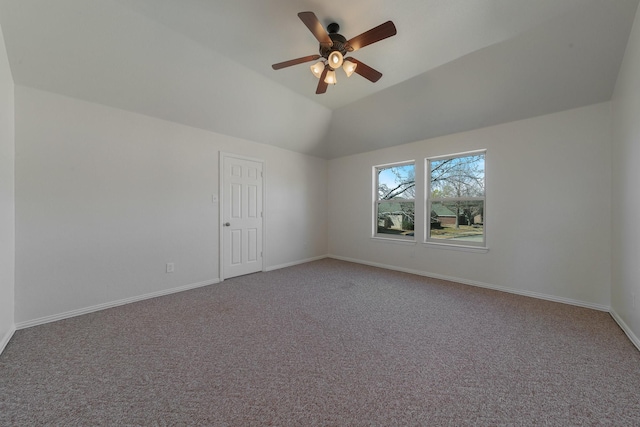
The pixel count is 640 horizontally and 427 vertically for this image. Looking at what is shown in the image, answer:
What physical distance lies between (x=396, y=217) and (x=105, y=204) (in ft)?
14.6

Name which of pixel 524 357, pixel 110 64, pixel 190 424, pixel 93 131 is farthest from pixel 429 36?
pixel 93 131

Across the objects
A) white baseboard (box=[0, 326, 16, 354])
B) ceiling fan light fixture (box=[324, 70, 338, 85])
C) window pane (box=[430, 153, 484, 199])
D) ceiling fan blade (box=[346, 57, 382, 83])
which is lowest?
white baseboard (box=[0, 326, 16, 354])

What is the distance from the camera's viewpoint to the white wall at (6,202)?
205 centimetres

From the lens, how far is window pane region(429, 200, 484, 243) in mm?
3721

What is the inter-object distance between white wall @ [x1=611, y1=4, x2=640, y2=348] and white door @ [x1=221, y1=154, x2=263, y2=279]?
14.5 ft

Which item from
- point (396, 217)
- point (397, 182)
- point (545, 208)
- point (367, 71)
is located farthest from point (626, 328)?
point (367, 71)

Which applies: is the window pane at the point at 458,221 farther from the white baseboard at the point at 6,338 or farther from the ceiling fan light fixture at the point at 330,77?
the white baseboard at the point at 6,338

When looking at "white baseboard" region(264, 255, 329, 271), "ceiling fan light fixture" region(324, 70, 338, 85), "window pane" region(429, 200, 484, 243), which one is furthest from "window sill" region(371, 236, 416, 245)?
"ceiling fan light fixture" region(324, 70, 338, 85)

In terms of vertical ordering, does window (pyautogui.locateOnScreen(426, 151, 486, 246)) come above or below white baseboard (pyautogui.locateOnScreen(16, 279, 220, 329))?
above

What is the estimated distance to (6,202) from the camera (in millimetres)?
2180

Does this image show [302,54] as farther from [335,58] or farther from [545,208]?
→ [545,208]

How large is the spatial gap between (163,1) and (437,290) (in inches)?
173

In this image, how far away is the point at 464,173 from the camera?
3877 mm

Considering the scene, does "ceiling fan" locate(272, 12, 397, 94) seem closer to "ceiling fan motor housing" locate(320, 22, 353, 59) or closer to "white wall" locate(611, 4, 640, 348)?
"ceiling fan motor housing" locate(320, 22, 353, 59)
